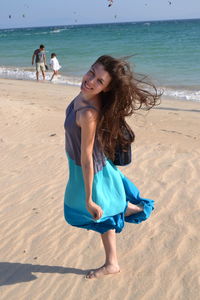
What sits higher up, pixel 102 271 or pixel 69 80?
pixel 102 271

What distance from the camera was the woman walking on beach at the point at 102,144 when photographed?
249cm

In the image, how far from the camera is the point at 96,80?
2.48 meters

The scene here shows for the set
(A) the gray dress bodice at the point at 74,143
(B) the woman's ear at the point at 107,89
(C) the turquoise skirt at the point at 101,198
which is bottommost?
(C) the turquoise skirt at the point at 101,198

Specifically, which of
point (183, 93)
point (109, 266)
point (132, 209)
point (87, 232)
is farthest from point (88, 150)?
point (183, 93)

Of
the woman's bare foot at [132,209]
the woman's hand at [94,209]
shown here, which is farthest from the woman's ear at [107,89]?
the woman's bare foot at [132,209]

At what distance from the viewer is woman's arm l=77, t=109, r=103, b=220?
248 centimetres

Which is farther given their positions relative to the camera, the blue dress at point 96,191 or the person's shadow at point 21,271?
the person's shadow at point 21,271

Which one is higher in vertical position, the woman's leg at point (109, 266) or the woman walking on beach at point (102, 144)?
the woman walking on beach at point (102, 144)

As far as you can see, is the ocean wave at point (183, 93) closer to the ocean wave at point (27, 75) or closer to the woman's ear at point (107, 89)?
the ocean wave at point (27, 75)

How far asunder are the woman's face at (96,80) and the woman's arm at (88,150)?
0.12 m

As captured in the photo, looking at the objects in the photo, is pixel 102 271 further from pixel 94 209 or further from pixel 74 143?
pixel 74 143

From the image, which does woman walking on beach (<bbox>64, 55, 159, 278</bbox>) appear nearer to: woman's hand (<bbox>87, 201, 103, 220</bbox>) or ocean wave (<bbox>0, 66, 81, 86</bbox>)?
woman's hand (<bbox>87, 201, 103, 220</bbox>)

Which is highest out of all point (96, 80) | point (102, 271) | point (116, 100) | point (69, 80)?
point (96, 80)

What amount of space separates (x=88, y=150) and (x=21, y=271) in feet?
4.41
